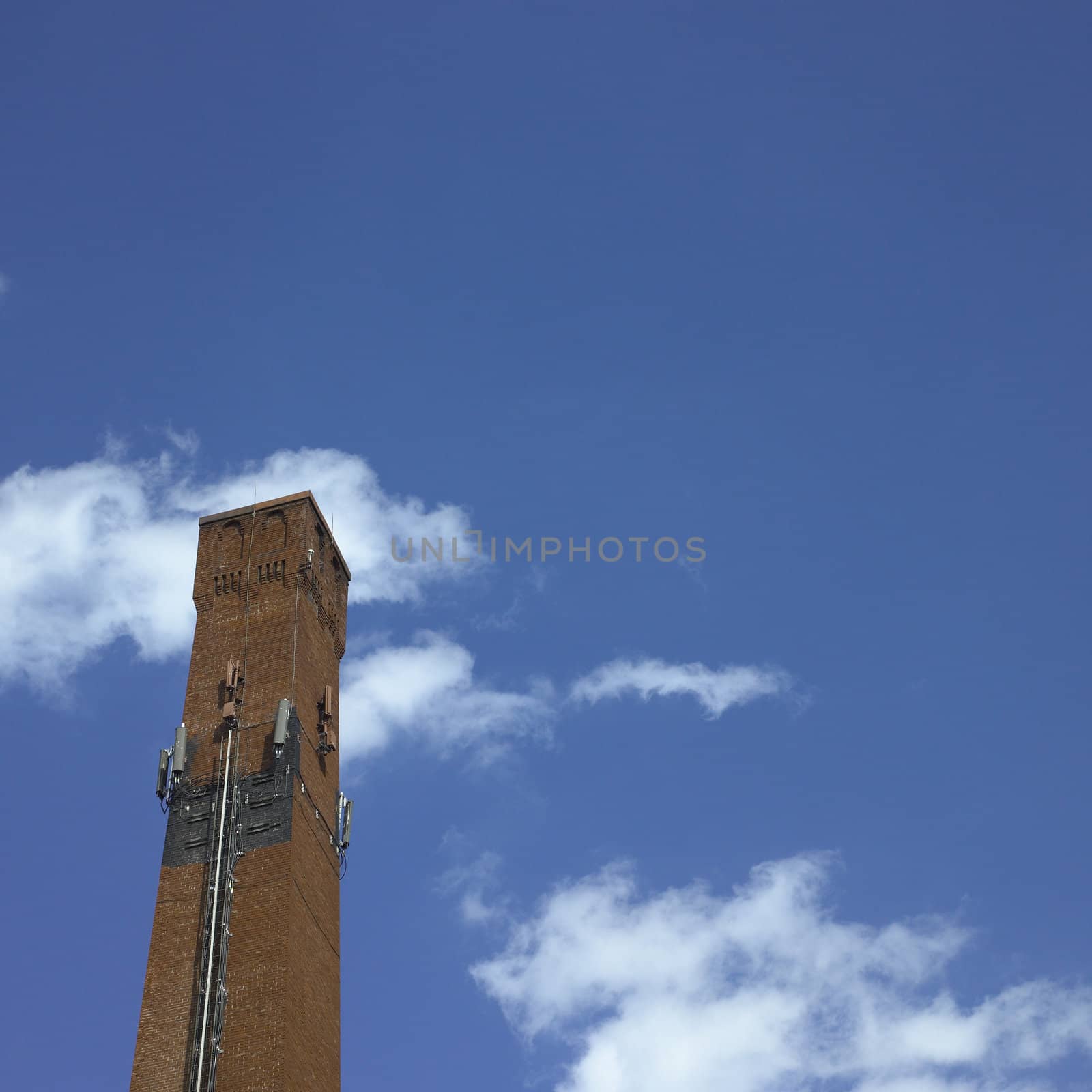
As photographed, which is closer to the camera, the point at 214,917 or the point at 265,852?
the point at 214,917

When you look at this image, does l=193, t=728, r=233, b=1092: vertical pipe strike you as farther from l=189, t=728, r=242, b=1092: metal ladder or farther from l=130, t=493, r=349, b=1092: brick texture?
l=130, t=493, r=349, b=1092: brick texture

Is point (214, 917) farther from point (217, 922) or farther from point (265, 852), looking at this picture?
point (265, 852)

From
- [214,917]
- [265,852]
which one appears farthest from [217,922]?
[265,852]

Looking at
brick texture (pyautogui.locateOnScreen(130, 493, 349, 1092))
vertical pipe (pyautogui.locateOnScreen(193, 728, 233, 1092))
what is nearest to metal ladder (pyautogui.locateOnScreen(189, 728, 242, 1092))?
vertical pipe (pyautogui.locateOnScreen(193, 728, 233, 1092))

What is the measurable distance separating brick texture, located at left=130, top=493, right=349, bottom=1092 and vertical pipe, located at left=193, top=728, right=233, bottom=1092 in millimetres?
442

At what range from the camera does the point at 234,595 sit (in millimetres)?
50844

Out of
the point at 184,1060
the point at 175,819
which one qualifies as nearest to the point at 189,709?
the point at 175,819

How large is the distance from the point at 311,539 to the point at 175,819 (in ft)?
37.0

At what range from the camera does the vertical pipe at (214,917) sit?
40125 millimetres

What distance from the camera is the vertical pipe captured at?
4012cm

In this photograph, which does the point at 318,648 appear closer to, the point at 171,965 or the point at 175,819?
the point at 175,819

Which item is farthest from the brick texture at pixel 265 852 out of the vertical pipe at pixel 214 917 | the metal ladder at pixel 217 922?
the vertical pipe at pixel 214 917

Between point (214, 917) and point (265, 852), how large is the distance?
7.70 feet

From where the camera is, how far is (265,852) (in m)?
43.8
